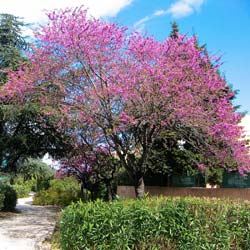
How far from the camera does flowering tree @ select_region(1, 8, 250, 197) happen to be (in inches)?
383

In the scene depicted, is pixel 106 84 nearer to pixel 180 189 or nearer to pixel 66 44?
pixel 66 44

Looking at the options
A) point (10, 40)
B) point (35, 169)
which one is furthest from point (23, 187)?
point (10, 40)

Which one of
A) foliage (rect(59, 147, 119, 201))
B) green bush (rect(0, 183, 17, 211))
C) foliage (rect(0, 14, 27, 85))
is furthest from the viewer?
green bush (rect(0, 183, 17, 211))

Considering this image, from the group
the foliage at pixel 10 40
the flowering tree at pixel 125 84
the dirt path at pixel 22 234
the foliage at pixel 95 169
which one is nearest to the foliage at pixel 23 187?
the foliage at pixel 95 169

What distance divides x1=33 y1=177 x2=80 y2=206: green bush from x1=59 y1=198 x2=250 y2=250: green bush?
59.5ft

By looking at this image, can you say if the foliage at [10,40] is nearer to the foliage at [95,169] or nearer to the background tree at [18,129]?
the background tree at [18,129]

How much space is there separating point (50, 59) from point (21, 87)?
1069 millimetres

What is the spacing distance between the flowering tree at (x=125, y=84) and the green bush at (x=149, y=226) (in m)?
3.62

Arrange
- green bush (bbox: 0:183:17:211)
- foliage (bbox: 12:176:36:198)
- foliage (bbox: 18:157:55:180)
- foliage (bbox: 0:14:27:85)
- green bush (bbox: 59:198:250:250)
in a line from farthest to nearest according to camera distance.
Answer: foliage (bbox: 12:176:36:198), foliage (bbox: 18:157:55:180), green bush (bbox: 0:183:17:211), foliage (bbox: 0:14:27:85), green bush (bbox: 59:198:250:250)

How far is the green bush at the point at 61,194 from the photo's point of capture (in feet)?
81.1

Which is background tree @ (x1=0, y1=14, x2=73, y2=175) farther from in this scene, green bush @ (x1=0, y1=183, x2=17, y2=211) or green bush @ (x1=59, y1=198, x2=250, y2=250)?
green bush @ (x1=59, y1=198, x2=250, y2=250)

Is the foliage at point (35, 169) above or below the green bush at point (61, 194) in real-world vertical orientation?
above

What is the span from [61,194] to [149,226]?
66.4ft

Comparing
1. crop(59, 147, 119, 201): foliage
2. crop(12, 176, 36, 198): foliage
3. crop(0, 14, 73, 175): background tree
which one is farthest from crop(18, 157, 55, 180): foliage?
crop(0, 14, 73, 175): background tree
